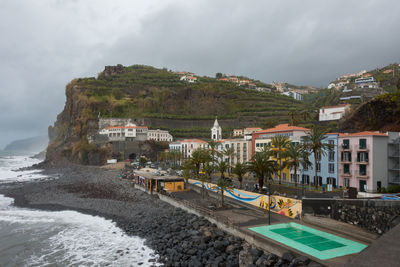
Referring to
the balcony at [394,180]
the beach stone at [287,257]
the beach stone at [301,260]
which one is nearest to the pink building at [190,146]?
the balcony at [394,180]

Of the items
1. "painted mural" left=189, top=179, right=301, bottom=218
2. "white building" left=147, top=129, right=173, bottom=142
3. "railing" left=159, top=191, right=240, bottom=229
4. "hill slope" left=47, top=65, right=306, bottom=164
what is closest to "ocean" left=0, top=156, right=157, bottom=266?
"railing" left=159, top=191, right=240, bottom=229

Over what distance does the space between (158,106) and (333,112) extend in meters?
71.4

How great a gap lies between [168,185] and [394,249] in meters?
29.3

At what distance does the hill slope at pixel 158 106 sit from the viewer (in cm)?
9506

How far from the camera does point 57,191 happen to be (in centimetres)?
4306

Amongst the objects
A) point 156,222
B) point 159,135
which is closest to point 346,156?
point 156,222

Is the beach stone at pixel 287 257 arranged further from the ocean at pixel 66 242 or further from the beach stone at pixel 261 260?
the ocean at pixel 66 242

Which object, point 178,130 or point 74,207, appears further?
point 178,130

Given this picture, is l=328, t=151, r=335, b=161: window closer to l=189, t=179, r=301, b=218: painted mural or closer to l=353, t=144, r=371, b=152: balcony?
l=353, t=144, r=371, b=152: balcony

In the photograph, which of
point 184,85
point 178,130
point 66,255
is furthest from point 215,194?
point 184,85

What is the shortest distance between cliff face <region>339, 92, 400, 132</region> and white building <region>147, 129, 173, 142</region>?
6383 cm

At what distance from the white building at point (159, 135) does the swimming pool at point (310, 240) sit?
76321mm

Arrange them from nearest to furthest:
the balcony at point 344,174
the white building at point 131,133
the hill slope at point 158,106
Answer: the balcony at point 344,174 < the white building at point 131,133 < the hill slope at point 158,106

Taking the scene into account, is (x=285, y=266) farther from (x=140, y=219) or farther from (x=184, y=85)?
(x=184, y=85)
